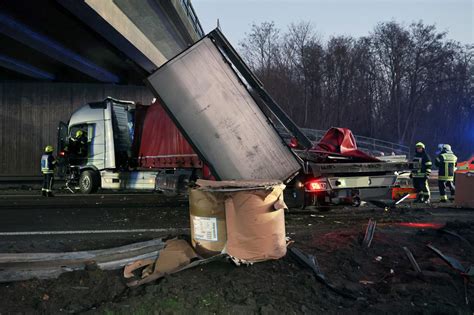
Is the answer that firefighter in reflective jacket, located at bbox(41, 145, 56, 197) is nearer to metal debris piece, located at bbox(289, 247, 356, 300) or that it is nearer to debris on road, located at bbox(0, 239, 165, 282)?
debris on road, located at bbox(0, 239, 165, 282)

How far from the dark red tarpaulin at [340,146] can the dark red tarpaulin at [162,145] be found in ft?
10.1

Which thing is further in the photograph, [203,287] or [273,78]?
[273,78]

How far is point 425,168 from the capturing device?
11883 mm

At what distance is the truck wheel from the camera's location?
1451 cm

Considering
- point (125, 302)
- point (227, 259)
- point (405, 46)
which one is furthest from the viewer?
point (405, 46)

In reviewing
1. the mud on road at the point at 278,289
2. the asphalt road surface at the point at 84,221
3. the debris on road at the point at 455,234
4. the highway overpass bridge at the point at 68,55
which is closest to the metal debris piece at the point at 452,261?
the mud on road at the point at 278,289

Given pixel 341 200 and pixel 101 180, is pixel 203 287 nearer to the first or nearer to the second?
pixel 341 200

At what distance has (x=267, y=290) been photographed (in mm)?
4164

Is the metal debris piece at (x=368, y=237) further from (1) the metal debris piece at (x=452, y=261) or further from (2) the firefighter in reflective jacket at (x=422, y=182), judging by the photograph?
(2) the firefighter in reflective jacket at (x=422, y=182)

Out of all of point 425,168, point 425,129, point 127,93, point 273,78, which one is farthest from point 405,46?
point 425,168

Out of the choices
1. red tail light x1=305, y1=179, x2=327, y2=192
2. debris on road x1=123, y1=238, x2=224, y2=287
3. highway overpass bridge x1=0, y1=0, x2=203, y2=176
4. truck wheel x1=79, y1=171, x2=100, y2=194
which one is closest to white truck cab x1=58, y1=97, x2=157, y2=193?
truck wheel x1=79, y1=171, x2=100, y2=194

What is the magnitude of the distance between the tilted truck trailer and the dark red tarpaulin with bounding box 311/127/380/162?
509mm

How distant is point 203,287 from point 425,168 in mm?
9338

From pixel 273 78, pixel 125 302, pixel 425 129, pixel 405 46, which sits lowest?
pixel 125 302
